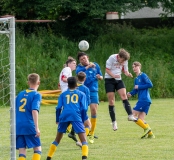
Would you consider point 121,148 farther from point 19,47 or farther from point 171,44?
point 171,44

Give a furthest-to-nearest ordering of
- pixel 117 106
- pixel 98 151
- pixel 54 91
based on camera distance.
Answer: pixel 54 91 → pixel 117 106 → pixel 98 151

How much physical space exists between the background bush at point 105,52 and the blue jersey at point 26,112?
15.7m

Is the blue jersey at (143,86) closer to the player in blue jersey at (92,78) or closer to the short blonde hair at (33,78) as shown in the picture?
the player in blue jersey at (92,78)

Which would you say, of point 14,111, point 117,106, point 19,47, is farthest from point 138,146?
point 19,47

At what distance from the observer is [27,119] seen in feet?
26.3

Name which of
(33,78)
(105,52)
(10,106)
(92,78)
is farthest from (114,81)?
(105,52)

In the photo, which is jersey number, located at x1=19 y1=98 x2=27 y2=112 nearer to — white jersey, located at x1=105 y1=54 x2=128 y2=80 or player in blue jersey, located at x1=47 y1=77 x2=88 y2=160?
player in blue jersey, located at x1=47 y1=77 x2=88 y2=160

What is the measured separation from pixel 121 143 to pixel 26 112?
348 cm

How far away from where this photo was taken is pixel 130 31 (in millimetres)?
31094

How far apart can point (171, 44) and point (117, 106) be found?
1036cm

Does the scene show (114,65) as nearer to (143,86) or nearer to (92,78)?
(92,78)

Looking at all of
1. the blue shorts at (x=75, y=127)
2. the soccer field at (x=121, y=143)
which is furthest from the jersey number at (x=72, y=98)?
the soccer field at (x=121, y=143)

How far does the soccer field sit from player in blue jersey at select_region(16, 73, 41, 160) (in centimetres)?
144

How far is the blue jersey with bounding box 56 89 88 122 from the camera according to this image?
8.79 metres
